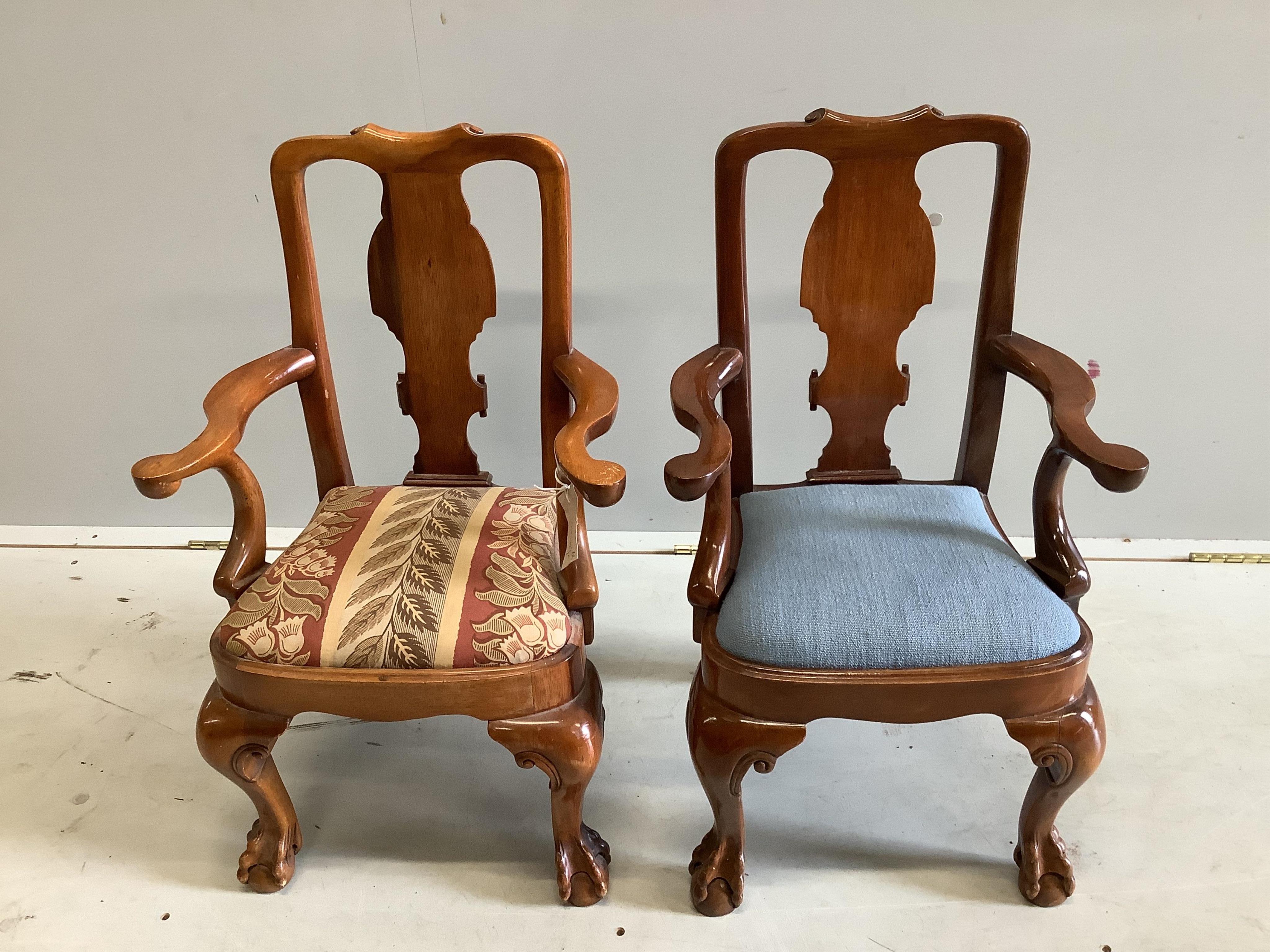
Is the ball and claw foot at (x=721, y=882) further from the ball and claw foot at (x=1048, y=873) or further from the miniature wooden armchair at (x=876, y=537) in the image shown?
the ball and claw foot at (x=1048, y=873)

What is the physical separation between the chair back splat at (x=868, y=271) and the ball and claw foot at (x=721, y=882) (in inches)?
22.6

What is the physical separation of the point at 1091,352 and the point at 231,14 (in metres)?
2.01

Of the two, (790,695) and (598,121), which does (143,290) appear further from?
(790,695)

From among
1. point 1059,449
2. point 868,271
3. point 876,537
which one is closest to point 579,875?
point 876,537

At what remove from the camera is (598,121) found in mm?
1782

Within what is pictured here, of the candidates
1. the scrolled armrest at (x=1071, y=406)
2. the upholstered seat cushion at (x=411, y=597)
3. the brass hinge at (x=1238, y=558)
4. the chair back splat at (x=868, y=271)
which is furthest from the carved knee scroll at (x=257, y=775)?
the brass hinge at (x=1238, y=558)

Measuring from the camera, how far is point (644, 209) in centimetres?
186

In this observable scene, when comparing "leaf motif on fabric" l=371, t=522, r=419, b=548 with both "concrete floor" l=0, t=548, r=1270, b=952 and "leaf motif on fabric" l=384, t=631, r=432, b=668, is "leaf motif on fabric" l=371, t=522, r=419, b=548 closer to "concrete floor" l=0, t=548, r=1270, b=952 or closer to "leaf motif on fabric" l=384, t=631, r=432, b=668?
"leaf motif on fabric" l=384, t=631, r=432, b=668

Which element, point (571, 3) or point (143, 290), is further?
point (143, 290)

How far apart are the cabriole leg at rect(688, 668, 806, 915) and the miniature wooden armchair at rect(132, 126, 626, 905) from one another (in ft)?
0.51

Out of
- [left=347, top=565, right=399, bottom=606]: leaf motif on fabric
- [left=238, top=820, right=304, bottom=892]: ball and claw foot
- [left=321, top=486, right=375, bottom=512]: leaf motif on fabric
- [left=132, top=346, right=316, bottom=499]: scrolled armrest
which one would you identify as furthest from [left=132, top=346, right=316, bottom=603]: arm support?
[left=238, top=820, right=304, bottom=892]: ball and claw foot

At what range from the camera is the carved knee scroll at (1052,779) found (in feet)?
3.74

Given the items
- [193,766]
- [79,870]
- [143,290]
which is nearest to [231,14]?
[143,290]

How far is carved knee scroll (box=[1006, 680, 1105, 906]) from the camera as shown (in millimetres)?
1141
